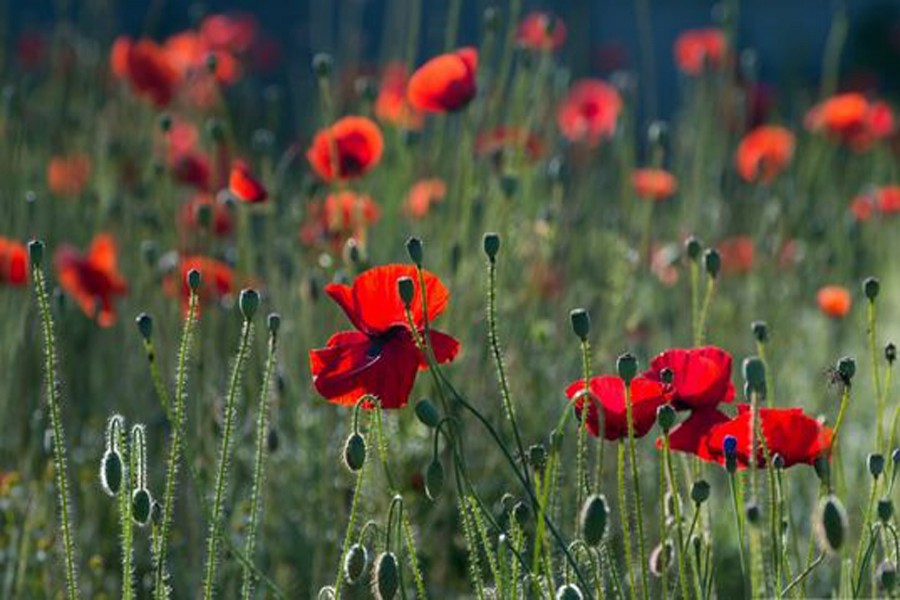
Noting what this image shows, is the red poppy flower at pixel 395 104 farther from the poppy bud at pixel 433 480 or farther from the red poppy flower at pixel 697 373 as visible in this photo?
the poppy bud at pixel 433 480

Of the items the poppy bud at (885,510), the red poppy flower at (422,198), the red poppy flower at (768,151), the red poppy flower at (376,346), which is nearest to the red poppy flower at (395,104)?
the red poppy flower at (422,198)

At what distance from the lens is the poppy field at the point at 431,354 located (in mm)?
1782

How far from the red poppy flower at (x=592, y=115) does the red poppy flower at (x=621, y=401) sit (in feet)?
8.09

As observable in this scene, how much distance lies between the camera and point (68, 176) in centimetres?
406

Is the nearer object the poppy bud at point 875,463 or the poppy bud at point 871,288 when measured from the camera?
the poppy bud at point 875,463

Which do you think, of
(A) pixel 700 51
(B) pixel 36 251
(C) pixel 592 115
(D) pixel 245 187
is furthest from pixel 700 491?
(A) pixel 700 51

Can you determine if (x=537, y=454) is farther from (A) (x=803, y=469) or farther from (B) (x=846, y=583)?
(A) (x=803, y=469)

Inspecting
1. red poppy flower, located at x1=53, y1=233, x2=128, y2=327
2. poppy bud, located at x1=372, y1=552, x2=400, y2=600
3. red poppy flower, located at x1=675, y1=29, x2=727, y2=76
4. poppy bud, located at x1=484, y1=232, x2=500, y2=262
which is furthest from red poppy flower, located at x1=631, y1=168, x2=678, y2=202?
poppy bud, located at x1=372, y1=552, x2=400, y2=600

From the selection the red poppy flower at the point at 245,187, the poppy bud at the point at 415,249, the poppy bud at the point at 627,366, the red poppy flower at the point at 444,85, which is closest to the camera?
the poppy bud at the point at 627,366

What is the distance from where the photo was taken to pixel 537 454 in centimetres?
175

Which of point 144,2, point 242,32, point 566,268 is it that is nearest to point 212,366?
point 566,268

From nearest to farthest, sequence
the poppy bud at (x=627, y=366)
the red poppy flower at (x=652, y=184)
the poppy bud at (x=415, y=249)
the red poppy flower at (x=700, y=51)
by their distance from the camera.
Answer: the poppy bud at (x=627, y=366) → the poppy bud at (x=415, y=249) → the red poppy flower at (x=652, y=184) → the red poppy flower at (x=700, y=51)

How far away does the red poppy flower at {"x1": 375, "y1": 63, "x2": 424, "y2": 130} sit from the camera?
397 cm

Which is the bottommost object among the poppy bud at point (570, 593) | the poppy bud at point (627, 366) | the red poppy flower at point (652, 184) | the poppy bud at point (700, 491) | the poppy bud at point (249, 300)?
the poppy bud at point (570, 593)
